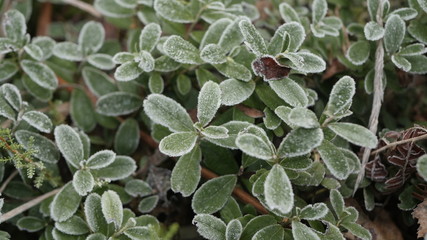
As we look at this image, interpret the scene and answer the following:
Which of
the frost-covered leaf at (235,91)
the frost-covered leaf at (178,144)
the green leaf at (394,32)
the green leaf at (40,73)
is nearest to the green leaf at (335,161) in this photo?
the frost-covered leaf at (235,91)

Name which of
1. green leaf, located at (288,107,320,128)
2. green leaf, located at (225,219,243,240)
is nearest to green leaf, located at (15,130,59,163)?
green leaf, located at (225,219,243,240)

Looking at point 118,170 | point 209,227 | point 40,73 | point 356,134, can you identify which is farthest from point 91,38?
point 356,134

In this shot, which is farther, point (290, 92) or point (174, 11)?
point (174, 11)

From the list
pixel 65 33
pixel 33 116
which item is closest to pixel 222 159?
pixel 33 116

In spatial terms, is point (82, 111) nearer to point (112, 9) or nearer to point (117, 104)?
point (117, 104)

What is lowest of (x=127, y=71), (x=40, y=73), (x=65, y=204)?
(x=65, y=204)

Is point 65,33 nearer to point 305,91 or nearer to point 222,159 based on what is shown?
point 222,159

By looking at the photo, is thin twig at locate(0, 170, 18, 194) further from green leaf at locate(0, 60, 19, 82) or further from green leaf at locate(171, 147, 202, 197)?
green leaf at locate(171, 147, 202, 197)
